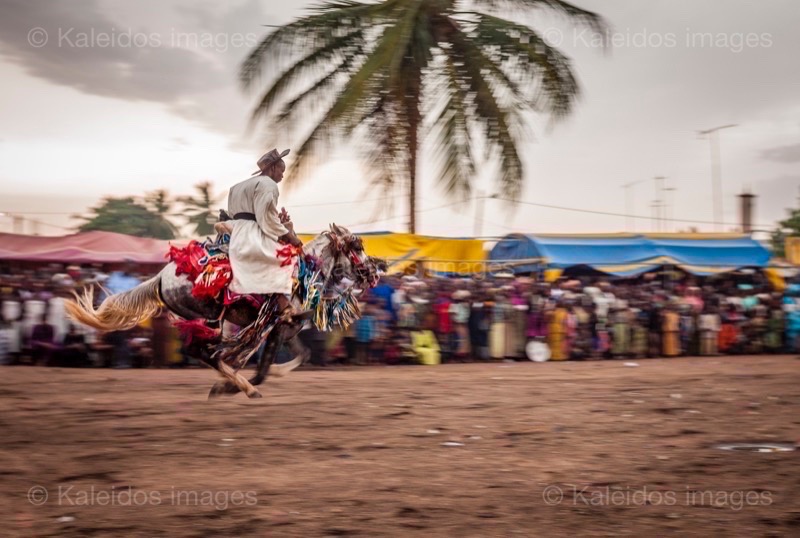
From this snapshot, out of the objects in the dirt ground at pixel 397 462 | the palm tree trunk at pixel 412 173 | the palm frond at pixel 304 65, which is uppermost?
the palm frond at pixel 304 65

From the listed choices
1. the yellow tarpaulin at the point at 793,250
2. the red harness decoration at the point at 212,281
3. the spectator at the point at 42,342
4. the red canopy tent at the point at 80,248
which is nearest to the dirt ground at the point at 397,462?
the red harness decoration at the point at 212,281

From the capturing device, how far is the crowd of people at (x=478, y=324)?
13266 mm

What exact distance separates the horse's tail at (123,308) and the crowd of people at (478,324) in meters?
4.99

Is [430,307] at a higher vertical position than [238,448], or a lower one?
higher

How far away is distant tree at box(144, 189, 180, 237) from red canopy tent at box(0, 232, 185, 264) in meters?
12.8

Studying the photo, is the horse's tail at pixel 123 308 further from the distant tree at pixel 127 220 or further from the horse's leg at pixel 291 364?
the distant tree at pixel 127 220

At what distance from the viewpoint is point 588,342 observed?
16.9 metres

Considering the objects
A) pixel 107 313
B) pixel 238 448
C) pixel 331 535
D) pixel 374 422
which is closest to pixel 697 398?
pixel 374 422

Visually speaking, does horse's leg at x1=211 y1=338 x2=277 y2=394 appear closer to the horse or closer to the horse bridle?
the horse

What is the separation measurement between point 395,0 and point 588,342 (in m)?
8.54

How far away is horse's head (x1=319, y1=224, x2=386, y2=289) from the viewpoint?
29.0ft

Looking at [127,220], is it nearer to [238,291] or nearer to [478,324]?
[478,324]

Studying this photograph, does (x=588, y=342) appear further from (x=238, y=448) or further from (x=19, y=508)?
(x=19, y=508)

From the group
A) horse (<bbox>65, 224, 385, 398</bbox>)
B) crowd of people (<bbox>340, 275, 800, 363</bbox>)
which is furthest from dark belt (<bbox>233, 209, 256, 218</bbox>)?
crowd of people (<bbox>340, 275, 800, 363</bbox>)
